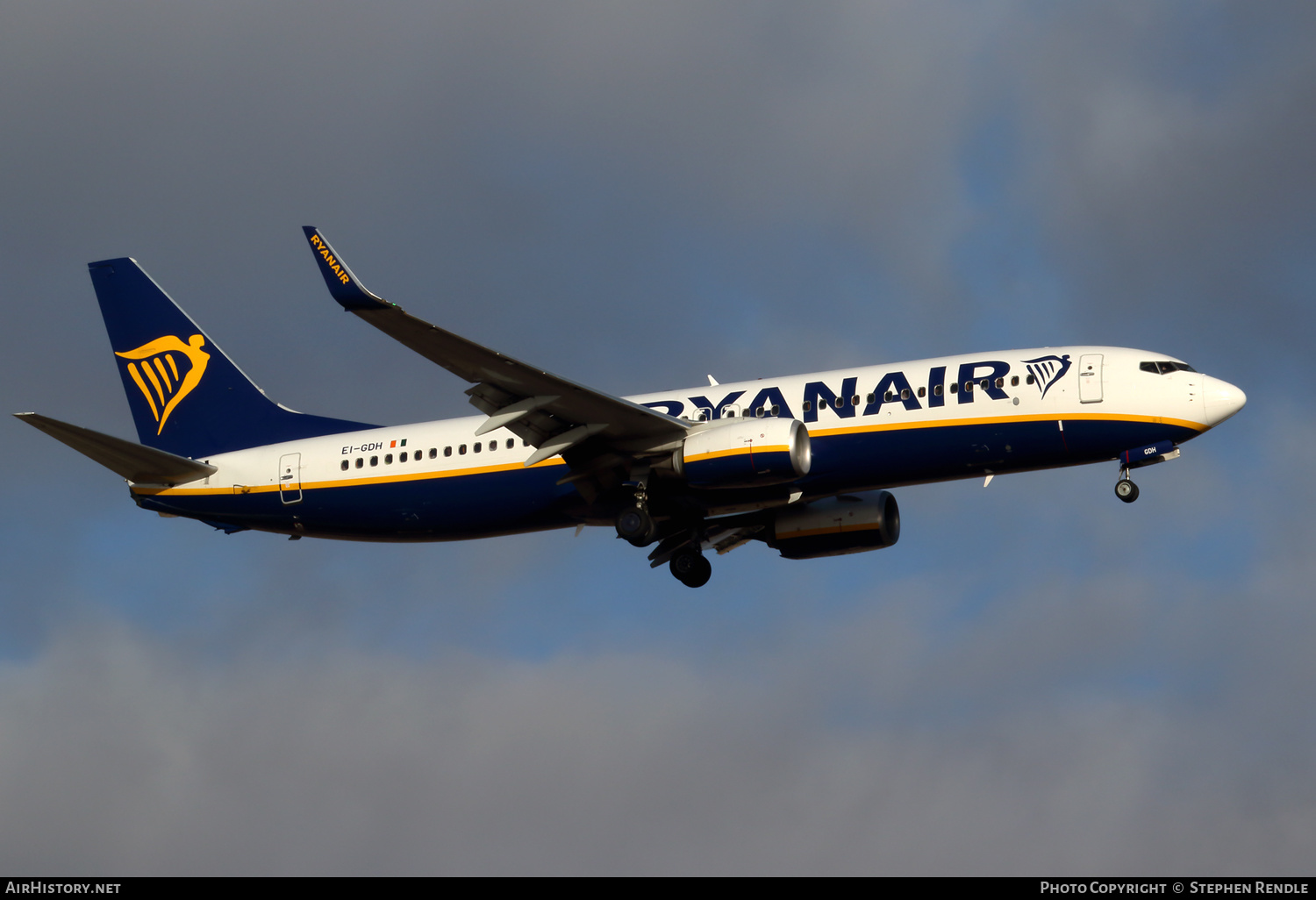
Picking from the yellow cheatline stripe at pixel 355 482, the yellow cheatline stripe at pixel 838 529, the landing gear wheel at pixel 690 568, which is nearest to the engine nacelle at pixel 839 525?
the yellow cheatline stripe at pixel 838 529

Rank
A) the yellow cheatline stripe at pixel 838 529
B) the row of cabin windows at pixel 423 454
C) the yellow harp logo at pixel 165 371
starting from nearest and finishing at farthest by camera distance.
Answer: the row of cabin windows at pixel 423 454
the yellow cheatline stripe at pixel 838 529
the yellow harp logo at pixel 165 371

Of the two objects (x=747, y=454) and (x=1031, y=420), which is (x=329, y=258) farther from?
(x=1031, y=420)

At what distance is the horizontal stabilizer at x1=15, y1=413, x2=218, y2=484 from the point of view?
129ft

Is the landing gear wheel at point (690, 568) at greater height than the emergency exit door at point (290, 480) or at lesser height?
lesser

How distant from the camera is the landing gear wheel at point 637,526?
1533 inches

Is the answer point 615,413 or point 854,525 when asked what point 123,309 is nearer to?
point 615,413

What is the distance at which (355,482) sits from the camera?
139 feet

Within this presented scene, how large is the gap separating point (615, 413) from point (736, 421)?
10.6 ft

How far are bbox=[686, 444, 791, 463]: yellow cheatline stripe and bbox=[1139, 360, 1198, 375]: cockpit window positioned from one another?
30.5 ft

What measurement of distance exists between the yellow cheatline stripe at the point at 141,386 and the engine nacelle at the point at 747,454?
18.8 meters

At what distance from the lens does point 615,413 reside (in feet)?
123

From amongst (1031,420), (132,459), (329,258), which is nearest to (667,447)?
(1031,420)

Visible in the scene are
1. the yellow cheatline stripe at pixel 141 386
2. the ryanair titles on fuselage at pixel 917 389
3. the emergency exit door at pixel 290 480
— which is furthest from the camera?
the yellow cheatline stripe at pixel 141 386

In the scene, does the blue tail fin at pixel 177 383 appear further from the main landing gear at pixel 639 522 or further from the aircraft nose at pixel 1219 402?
the aircraft nose at pixel 1219 402
